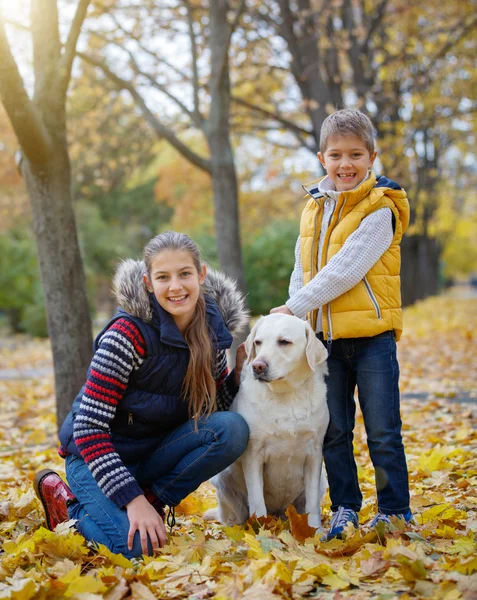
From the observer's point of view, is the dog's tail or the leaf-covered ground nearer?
the leaf-covered ground

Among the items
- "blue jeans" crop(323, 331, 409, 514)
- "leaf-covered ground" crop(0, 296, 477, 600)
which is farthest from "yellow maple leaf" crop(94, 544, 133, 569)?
"blue jeans" crop(323, 331, 409, 514)

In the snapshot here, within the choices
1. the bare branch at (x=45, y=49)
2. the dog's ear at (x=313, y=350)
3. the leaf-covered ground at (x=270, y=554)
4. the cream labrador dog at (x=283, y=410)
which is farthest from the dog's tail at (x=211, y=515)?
the bare branch at (x=45, y=49)

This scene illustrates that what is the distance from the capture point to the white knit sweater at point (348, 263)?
341cm

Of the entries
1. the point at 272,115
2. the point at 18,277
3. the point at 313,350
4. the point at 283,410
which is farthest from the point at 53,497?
the point at 18,277

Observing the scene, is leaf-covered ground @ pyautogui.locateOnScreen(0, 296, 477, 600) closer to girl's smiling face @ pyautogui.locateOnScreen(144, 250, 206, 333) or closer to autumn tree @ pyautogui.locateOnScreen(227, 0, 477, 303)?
girl's smiling face @ pyautogui.locateOnScreen(144, 250, 206, 333)

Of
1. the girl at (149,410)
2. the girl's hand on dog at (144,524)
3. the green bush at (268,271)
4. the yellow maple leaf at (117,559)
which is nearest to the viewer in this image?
the yellow maple leaf at (117,559)

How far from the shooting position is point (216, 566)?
2.89 metres

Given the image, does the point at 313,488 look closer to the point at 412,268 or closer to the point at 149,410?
the point at 149,410

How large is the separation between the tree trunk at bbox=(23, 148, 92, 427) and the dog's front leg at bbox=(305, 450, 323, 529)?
2756mm

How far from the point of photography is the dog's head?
3.37 metres

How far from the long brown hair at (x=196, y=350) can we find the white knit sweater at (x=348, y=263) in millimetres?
495

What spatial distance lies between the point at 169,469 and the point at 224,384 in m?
0.59

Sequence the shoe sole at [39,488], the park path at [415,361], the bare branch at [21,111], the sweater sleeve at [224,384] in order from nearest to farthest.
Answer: the shoe sole at [39,488]
the sweater sleeve at [224,384]
the bare branch at [21,111]
the park path at [415,361]

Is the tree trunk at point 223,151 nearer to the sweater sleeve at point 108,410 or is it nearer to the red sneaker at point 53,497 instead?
the red sneaker at point 53,497
